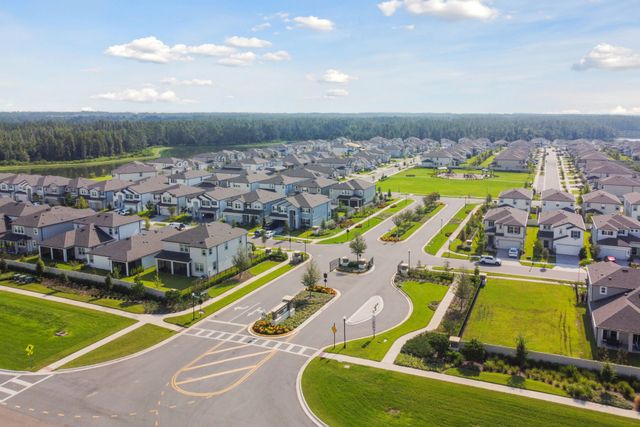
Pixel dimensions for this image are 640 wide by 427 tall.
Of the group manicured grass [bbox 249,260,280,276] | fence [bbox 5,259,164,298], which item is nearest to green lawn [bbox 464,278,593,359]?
manicured grass [bbox 249,260,280,276]

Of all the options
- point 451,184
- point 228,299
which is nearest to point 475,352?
point 228,299

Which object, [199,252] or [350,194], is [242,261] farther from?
[350,194]

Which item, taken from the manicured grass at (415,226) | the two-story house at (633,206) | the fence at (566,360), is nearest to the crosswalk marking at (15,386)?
the fence at (566,360)

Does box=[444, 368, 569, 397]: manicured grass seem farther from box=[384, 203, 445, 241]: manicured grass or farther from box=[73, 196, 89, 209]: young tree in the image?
box=[73, 196, 89, 209]: young tree

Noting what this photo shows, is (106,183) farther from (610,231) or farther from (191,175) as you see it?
(610,231)

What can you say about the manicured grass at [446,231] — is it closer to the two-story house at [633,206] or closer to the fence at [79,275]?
the two-story house at [633,206]
